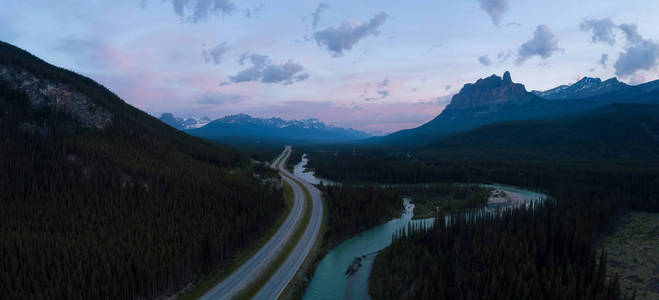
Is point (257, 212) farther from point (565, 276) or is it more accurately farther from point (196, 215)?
point (565, 276)

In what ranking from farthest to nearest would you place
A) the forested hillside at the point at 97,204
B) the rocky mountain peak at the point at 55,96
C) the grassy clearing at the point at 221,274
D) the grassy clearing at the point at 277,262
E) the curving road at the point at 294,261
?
1. the rocky mountain peak at the point at 55,96
2. the curving road at the point at 294,261
3. the grassy clearing at the point at 277,262
4. the grassy clearing at the point at 221,274
5. the forested hillside at the point at 97,204

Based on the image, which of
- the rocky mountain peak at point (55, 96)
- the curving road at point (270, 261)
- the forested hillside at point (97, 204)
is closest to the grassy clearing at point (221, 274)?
the curving road at point (270, 261)

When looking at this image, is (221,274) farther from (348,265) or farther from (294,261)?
(348,265)

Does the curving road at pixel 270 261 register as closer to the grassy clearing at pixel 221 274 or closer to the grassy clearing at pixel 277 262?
the grassy clearing at pixel 277 262

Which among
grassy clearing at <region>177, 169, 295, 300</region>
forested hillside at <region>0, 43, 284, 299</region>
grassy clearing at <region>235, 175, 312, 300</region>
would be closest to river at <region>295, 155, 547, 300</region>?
grassy clearing at <region>235, 175, 312, 300</region>

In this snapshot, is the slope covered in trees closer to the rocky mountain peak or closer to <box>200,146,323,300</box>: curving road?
<box>200,146,323,300</box>: curving road

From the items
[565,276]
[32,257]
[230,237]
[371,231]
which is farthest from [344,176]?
[32,257]
